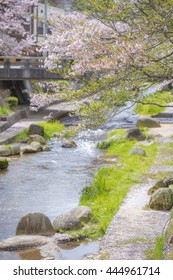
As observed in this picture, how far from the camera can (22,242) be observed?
12023mm

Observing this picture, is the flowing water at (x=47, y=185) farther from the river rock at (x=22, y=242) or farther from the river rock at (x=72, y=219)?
the river rock at (x=72, y=219)

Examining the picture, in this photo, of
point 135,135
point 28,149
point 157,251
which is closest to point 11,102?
point 135,135

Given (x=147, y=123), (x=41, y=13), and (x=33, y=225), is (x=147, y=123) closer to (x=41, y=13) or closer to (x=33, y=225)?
(x=33, y=225)

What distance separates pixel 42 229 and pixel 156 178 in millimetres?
5042

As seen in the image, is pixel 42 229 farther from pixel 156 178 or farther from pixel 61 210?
pixel 156 178

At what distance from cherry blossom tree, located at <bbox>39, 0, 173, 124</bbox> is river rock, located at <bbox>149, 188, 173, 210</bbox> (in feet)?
9.26

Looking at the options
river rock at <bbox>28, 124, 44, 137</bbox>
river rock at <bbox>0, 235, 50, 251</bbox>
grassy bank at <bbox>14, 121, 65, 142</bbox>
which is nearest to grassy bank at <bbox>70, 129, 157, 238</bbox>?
river rock at <bbox>0, 235, 50, 251</bbox>

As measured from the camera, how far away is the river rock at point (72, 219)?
1322cm

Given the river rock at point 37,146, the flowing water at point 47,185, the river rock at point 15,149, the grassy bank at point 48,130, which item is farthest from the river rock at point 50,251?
the grassy bank at point 48,130

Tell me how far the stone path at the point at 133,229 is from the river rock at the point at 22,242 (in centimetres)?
148

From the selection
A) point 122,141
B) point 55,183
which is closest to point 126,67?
point 55,183

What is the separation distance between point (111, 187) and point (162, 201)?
3591 mm

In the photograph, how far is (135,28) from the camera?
10.4 metres

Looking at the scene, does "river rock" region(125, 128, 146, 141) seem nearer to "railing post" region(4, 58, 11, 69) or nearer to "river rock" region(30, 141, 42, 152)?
"river rock" region(30, 141, 42, 152)
